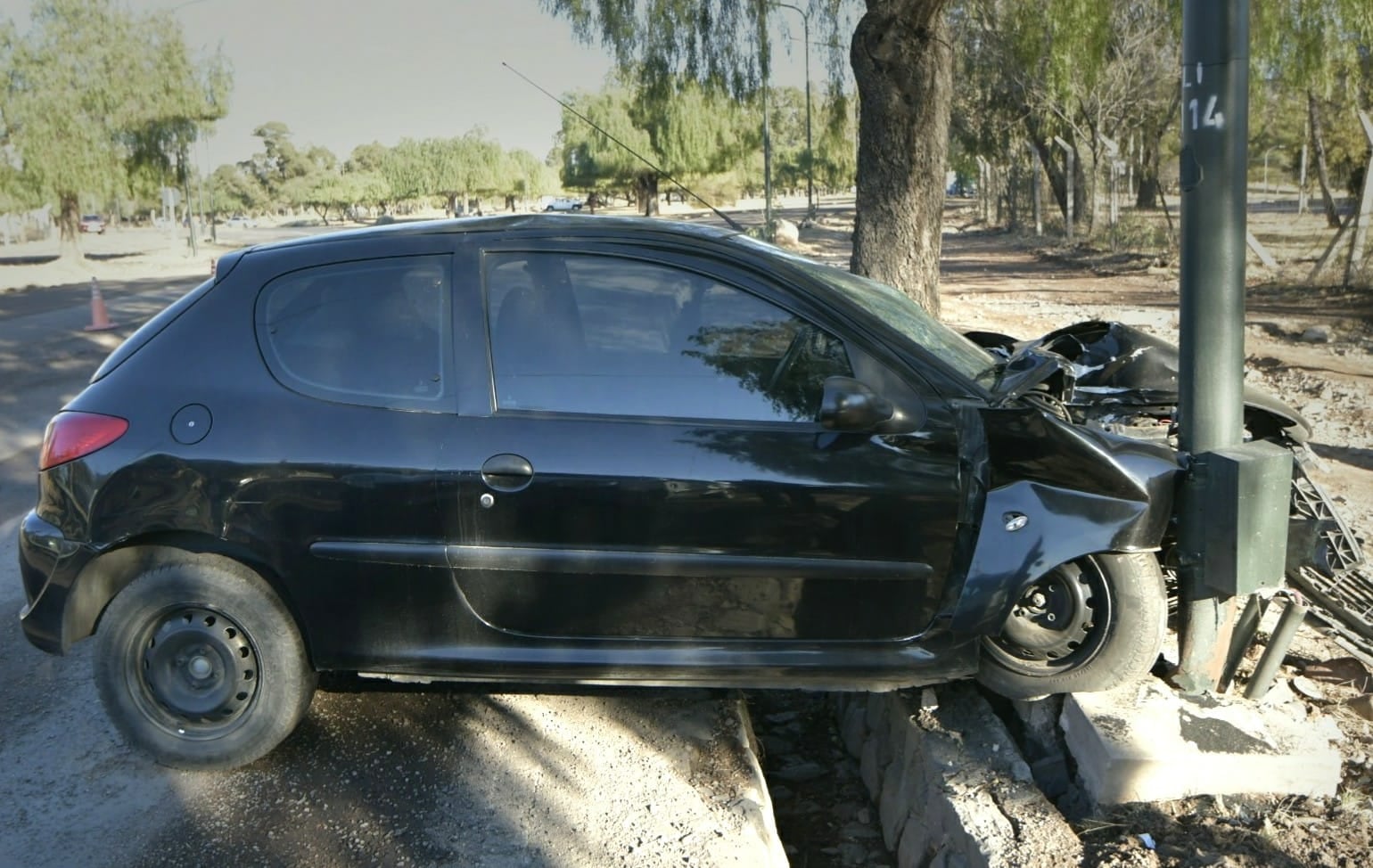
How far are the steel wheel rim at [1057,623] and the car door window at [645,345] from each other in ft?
3.34

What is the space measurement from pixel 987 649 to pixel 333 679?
245 cm

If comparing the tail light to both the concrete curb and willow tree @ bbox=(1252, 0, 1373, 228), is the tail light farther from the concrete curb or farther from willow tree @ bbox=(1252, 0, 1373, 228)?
willow tree @ bbox=(1252, 0, 1373, 228)

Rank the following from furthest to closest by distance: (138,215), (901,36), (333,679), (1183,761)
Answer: (138,215) < (901,36) < (333,679) < (1183,761)

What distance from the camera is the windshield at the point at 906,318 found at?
4.09 m

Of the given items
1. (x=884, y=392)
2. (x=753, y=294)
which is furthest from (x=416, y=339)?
(x=884, y=392)

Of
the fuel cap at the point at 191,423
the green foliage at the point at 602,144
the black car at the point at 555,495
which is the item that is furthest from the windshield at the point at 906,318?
the green foliage at the point at 602,144

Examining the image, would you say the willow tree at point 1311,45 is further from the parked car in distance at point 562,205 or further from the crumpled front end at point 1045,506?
the crumpled front end at point 1045,506

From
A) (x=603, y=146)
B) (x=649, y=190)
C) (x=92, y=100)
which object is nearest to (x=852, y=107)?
(x=92, y=100)

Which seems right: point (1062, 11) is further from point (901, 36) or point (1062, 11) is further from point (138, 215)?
point (138, 215)

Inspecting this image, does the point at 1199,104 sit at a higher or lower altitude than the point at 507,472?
higher

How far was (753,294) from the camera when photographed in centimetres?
387

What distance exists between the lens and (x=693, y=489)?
3689 millimetres

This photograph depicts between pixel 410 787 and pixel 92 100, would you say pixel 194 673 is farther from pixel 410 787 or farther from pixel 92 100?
pixel 92 100

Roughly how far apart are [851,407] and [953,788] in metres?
1.34
